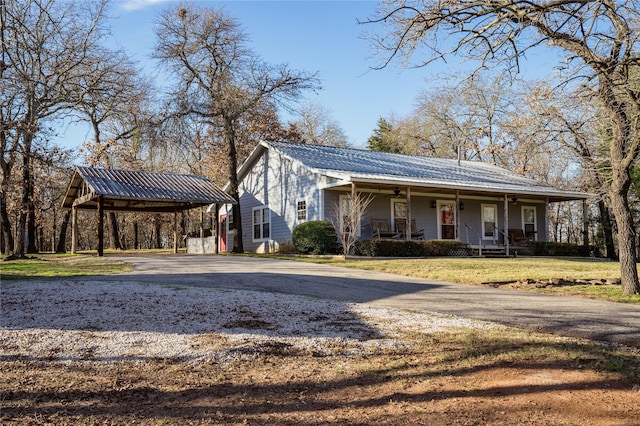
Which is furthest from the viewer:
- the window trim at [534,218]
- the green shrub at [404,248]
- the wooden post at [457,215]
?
the window trim at [534,218]

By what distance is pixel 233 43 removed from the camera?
25766 millimetres

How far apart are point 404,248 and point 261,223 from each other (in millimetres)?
8340

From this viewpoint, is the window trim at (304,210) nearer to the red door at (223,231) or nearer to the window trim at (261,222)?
the window trim at (261,222)

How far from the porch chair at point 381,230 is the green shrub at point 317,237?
194 cm

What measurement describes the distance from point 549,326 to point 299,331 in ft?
9.97

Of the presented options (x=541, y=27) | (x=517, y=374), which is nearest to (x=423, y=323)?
(x=517, y=374)

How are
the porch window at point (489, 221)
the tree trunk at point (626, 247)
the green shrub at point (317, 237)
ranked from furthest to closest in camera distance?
the porch window at point (489, 221)
the green shrub at point (317, 237)
the tree trunk at point (626, 247)

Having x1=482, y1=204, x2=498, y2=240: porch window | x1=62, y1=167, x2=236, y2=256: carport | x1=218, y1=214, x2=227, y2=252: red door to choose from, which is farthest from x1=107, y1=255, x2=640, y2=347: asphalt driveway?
x1=218, y1=214, x2=227, y2=252: red door

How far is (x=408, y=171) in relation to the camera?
23.8 m

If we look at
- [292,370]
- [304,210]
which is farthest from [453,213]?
[292,370]

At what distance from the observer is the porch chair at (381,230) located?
69.9 ft

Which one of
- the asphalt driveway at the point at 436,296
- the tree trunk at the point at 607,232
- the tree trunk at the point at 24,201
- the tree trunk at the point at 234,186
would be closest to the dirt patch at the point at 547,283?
the asphalt driveway at the point at 436,296

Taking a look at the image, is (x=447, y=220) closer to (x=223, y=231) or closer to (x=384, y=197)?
(x=384, y=197)

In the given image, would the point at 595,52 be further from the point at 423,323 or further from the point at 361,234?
the point at 361,234
